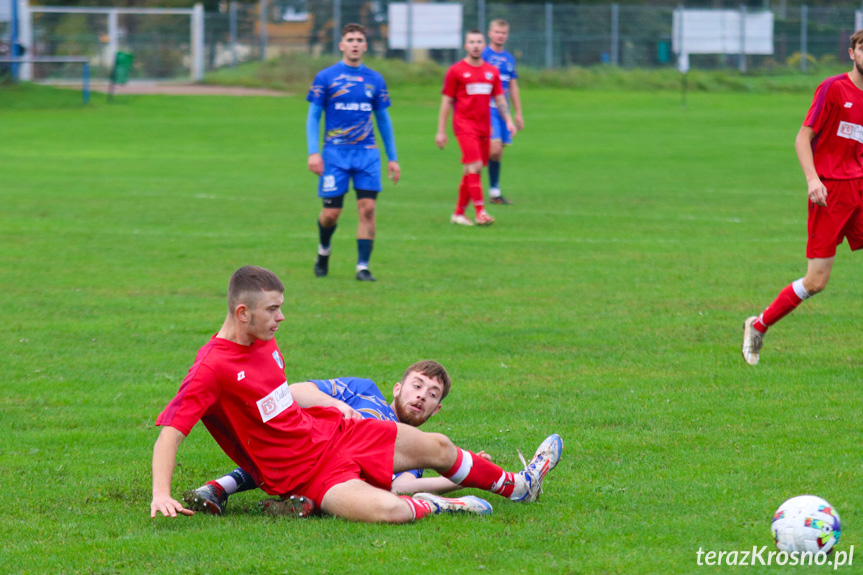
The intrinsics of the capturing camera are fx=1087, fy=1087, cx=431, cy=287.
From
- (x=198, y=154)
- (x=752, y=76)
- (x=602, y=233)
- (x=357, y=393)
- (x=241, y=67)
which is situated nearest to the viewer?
(x=357, y=393)

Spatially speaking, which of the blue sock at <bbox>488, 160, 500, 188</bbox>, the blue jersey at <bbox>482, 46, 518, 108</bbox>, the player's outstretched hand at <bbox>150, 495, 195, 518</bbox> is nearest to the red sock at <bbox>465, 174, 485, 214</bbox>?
the blue sock at <bbox>488, 160, 500, 188</bbox>

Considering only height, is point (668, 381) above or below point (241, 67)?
below

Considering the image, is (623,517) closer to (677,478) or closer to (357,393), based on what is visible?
(677,478)

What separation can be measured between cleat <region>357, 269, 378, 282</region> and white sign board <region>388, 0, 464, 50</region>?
120 feet

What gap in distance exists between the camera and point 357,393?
5629mm

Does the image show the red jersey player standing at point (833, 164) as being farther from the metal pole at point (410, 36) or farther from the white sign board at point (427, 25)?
the metal pole at point (410, 36)

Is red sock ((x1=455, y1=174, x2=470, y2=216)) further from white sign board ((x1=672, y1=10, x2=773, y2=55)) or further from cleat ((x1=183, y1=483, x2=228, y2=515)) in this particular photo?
white sign board ((x1=672, y1=10, x2=773, y2=55))

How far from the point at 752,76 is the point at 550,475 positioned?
47374 mm

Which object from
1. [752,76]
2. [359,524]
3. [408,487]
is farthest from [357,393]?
[752,76]

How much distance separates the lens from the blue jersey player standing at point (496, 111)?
643 inches

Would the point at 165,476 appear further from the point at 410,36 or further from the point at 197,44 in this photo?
the point at 410,36

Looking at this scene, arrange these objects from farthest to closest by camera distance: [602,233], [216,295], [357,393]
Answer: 1. [602,233]
2. [216,295]
3. [357,393]

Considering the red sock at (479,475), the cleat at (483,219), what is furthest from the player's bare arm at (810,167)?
the cleat at (483,219)

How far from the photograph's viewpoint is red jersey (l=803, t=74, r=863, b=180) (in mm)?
7250
